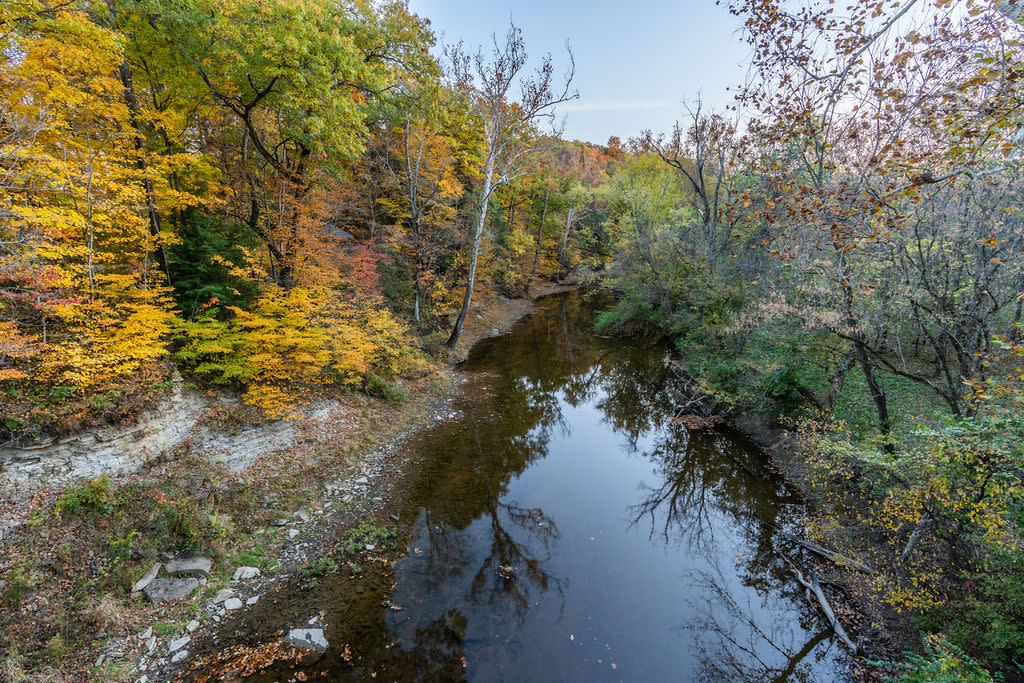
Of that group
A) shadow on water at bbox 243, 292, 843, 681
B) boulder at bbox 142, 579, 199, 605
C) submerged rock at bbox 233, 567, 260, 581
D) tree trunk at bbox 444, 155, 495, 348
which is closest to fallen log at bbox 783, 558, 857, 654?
shadow on water at bbox 243, 292, 843, 681

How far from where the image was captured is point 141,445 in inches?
261

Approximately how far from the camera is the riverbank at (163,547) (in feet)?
15.1

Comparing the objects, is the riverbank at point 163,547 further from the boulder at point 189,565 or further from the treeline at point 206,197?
the treeline at point 206,197

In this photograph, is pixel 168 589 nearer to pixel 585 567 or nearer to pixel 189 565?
pixel 189 565

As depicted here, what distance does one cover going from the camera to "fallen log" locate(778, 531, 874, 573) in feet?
21.9

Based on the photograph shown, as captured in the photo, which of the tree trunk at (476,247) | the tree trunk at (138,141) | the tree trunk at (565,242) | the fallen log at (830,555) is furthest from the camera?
the tree trunk at (565,242)

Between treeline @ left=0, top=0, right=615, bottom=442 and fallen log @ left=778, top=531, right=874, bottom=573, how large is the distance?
10.6 metres

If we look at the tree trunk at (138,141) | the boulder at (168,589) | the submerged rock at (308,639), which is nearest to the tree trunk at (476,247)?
the tree trunk at (138,141)

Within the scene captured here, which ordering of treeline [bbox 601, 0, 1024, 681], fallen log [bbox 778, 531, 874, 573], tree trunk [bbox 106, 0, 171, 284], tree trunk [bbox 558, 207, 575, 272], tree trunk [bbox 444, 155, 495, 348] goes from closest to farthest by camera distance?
treeline [bbox 601, 0, 1024, 681], fallen log [bbox 778, 531, 874, 573], tree trunk [bbox 106, 0, 171, 284], tree trunk [bbox 444, 155, 495, 348], tree trunk [bbox 558, 207, 575, 272]

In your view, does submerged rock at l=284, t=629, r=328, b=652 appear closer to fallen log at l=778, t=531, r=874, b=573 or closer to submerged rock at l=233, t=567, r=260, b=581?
submerged rock at l=233, t=567, r=260, b=581

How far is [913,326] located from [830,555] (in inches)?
208

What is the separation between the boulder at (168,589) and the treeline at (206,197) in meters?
2.76

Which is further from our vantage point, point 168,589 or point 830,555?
point 830,555

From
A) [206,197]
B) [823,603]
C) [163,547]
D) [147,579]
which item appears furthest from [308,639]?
[206,197]
